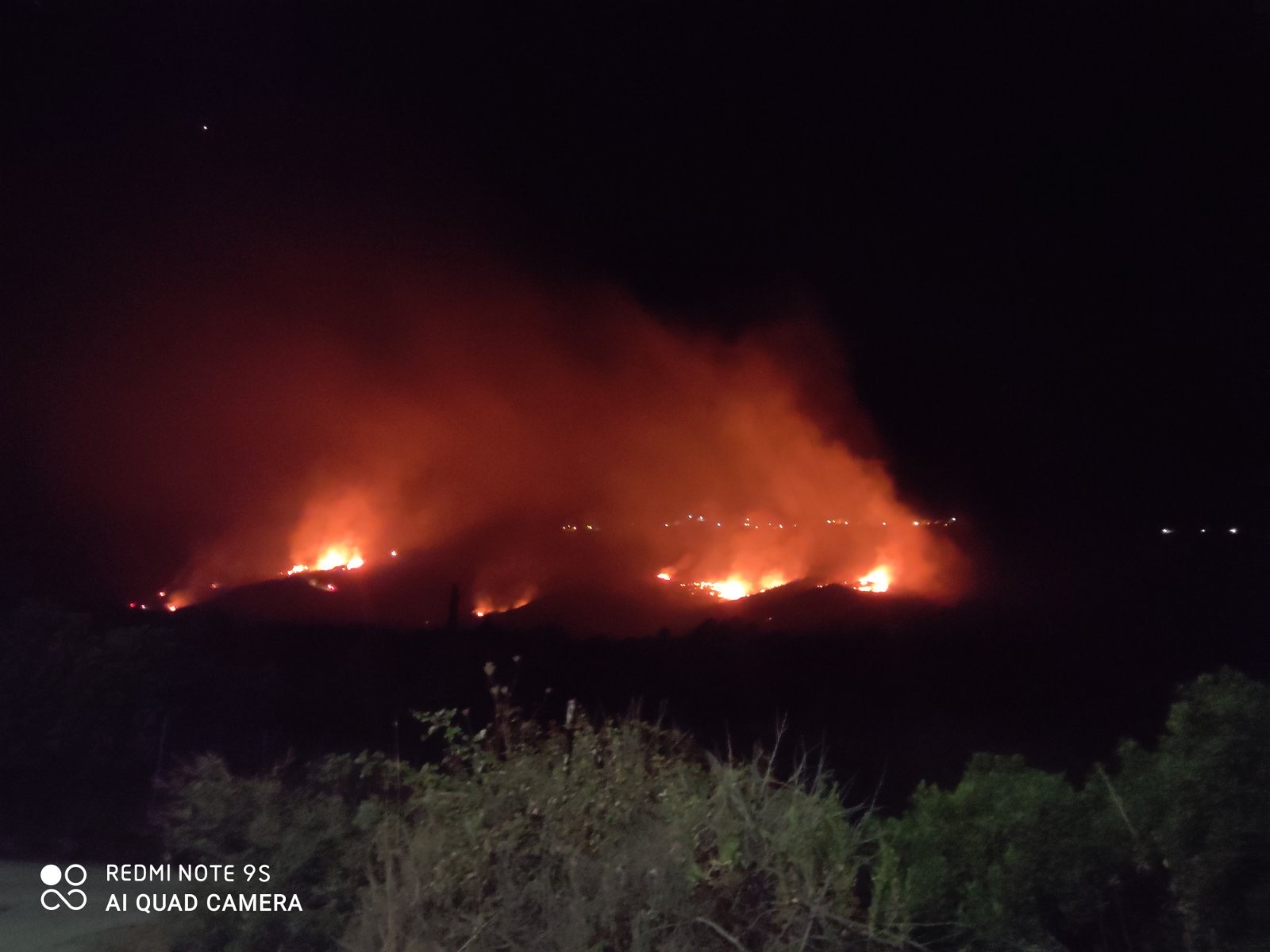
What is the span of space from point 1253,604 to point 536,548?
21570 millimetres

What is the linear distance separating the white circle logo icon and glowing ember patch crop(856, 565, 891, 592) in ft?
93.5

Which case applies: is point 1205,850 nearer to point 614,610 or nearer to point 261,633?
point 261,633

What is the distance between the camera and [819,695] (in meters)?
20.5

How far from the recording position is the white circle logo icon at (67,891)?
6.80 meters

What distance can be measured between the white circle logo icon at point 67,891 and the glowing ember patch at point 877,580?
1122 inches

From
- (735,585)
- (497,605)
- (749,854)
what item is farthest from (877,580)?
(749,854)

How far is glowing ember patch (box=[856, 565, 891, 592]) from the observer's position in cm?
3488

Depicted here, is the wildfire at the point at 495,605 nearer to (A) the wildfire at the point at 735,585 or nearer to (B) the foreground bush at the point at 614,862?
(A) the wildfire at the point at 735,585

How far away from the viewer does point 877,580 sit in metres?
36.2

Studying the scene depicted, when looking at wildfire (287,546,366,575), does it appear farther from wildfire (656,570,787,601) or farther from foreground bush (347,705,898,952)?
foreground bush (347,705,898,952)

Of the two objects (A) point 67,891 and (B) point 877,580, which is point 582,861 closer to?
(A) point 67,891

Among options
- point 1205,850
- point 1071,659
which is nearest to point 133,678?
point 1205,850

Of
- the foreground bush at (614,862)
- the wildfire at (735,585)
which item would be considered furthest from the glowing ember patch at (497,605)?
the foreground bush at (614,862)

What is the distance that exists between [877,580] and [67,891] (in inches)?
1232
